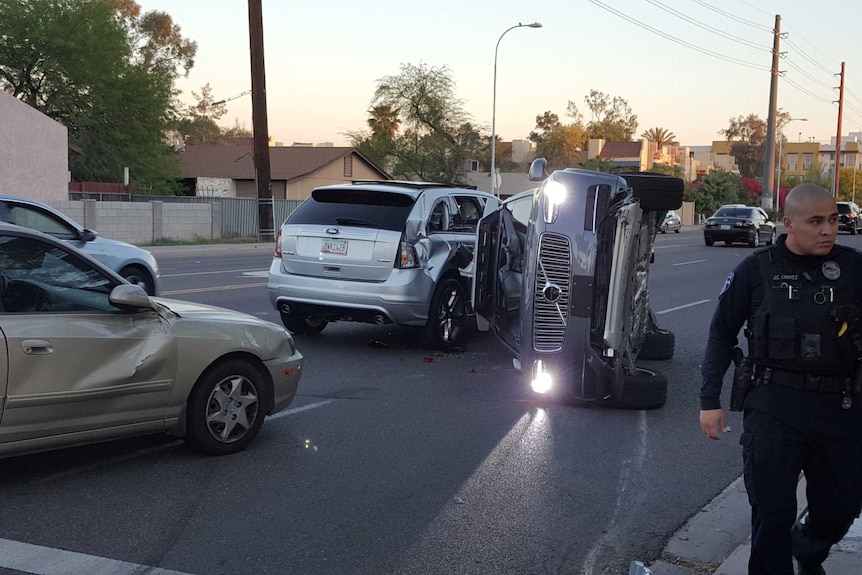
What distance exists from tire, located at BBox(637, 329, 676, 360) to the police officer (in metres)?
6.51

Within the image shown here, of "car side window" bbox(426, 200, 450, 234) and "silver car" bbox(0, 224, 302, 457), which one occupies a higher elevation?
"car side window" bbox(426, 200, 450, 234)

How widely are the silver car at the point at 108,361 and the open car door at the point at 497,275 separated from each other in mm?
2897

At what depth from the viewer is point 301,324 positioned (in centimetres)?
1089

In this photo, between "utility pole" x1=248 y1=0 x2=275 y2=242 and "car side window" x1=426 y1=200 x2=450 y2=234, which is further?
"utility pole" x1=248 y1=0 x2=275 y2=242

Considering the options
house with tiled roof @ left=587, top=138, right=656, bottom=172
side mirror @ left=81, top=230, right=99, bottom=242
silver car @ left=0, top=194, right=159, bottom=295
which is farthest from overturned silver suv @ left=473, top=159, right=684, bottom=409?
house with tiled roof @ left=587, top=138, right=656, bottom=172

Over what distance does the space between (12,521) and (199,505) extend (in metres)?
0.94

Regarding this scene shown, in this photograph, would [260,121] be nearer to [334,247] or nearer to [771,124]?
[334,247]

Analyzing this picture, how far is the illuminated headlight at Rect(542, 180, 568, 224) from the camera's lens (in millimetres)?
7050

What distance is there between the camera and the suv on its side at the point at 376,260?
956cm

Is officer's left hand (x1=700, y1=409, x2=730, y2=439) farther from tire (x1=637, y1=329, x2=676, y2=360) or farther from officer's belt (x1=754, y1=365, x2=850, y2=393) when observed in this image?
tire (x1=637, y1=329, x2=676, y2=360)

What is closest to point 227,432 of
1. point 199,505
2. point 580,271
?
point 199,505

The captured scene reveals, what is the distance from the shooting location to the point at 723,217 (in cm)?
3553

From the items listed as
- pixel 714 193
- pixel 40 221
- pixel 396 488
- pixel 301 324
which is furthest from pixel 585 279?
pixel 714 193

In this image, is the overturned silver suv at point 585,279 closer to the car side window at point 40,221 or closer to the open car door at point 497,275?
the open car door at point 497,275
